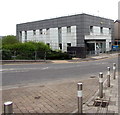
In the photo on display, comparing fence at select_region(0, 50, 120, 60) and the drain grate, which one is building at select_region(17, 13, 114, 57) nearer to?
fence at select_region(0, 50, 120, 60)

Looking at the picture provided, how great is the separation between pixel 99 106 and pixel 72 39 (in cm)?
3867

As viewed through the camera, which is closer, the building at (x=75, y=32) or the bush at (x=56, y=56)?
the bush at (x=56, y=56)

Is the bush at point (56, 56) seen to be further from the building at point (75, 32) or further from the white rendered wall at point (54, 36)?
the white rendered wall at point (54, 36)

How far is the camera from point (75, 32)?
4300cm

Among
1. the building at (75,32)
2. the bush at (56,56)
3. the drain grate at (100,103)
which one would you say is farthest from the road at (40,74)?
the building at (75,32)

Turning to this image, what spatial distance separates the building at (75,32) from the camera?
42094 mm

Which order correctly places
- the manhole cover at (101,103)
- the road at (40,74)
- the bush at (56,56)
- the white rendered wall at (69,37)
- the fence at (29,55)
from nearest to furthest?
1. the manhole cover at (101,103)
2. the road at (40,74)
3. the fence at (29,55)
4. the bush at (56,56)
5. the white rendered wall at (69,37)

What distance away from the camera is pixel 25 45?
28641mm

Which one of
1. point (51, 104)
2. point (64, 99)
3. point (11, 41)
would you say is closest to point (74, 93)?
point (64, 99)

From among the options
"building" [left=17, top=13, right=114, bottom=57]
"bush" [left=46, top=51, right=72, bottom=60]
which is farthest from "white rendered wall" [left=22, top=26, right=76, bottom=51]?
"bush" [left=46, top=51, right=72, bottom=60]

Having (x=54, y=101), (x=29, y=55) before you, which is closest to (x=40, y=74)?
(x=54, y=101)

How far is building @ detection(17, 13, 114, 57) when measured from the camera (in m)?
42.1

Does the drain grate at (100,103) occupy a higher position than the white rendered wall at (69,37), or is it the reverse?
the white rendered wall at (69,37)

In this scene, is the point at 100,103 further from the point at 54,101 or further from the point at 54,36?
the point at 54,36
